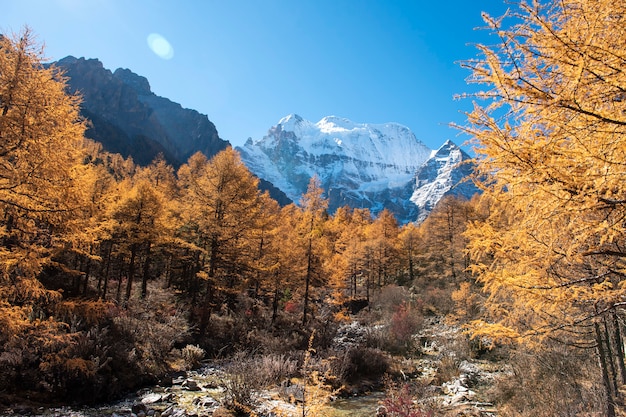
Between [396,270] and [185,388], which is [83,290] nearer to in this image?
[185,388]

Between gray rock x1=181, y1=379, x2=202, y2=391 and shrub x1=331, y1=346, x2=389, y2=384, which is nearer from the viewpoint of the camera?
gray rock x1=181, y1=379, x2=202, y2=391

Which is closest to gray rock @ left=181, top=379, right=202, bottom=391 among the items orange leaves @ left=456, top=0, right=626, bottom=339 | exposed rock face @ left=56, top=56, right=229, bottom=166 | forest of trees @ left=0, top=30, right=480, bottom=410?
forest of trees @ left=0, top=30, right=480, bottom=410

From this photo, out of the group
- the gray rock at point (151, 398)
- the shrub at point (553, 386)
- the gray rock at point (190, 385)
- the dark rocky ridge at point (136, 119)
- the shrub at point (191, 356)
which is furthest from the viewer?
the dark rocky ridge at point (136, 119)

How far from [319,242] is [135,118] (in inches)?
5639

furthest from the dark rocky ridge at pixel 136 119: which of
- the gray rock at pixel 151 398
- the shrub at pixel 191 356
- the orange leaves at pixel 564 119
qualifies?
the orange leaves at pixel 564 119

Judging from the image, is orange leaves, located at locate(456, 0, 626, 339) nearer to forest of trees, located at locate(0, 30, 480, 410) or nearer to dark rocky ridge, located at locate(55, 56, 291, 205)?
forest of trees, located at locate(0, 30, 480, 410)

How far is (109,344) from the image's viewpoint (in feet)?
34.7

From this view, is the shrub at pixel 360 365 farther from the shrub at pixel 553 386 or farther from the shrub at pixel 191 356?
the shrub at pixel 191 356

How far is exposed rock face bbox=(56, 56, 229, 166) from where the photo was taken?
114 m

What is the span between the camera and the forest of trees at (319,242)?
94.7 inches

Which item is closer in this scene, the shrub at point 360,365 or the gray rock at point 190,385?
the gray rock at point 190,385

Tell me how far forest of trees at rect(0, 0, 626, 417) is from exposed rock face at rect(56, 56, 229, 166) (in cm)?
10369

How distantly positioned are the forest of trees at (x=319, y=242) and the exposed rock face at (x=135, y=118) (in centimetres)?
10369

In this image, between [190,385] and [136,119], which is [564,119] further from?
[136,119]
